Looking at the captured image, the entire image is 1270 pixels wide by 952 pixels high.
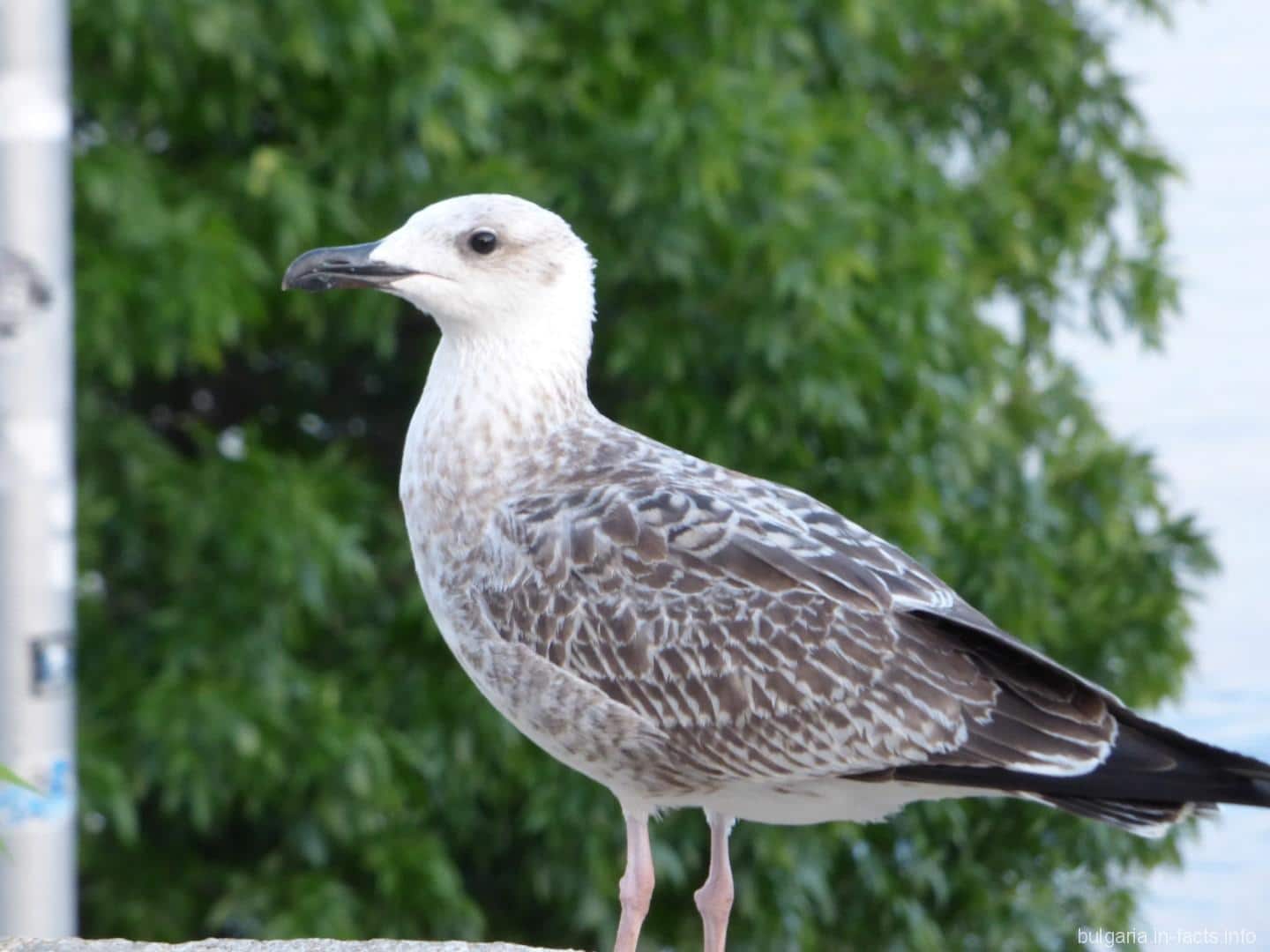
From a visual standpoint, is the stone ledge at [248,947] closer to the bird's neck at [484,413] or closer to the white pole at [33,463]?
the bird's neck at [484,413]

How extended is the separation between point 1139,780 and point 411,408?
533cm

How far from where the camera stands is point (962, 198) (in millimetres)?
9492

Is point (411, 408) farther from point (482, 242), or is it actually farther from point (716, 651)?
point (716, 651)

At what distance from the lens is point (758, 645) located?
4.23 metres

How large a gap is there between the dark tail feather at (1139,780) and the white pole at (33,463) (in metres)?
2.63

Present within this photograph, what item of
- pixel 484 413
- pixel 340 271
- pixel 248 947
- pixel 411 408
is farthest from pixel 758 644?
pixel 411 408

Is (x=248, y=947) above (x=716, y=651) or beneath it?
beneath

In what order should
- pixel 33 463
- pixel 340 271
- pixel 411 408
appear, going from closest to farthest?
pixel 340 271 < pixel 33 463 < pixel 411 408

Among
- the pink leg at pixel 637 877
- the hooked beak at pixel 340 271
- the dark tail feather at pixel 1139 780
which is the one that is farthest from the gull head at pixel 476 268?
the dark tail feather at pixel 1139 780

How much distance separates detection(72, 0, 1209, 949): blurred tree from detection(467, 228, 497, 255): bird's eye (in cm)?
281

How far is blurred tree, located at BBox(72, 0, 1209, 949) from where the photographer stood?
7.52m

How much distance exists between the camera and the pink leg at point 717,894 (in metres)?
4.52

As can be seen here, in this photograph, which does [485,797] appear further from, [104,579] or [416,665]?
[104,579]

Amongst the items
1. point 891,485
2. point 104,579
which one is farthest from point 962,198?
point 104,579
